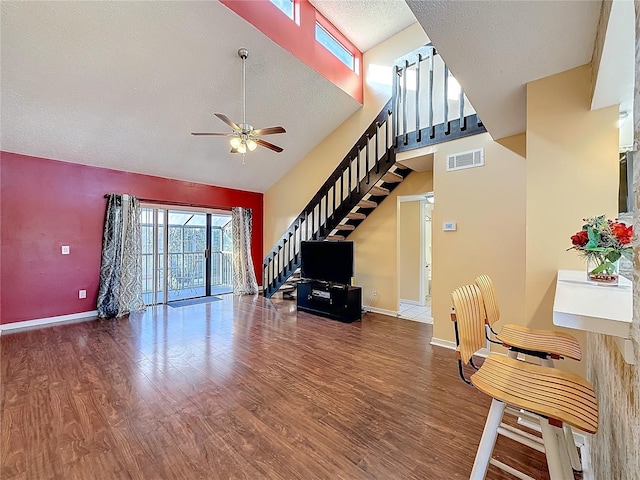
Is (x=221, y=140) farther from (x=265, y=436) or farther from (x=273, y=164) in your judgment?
(x=265, y=436)

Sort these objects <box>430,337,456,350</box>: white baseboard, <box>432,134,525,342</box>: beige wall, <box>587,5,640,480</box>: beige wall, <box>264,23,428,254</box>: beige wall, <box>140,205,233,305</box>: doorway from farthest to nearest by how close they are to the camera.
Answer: <box>140,205,233,305</box>: doorway, <box>264,23,428,254</box>: beige wall, <box>430,337,456,350</box>: white baseboard, <box>432,134,525,342</box>: beige wall, <box>587,5,640,480</box>: beige wall

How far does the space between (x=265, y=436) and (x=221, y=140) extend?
460 cm

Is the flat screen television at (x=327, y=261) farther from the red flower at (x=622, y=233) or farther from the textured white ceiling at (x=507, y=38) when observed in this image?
the red flower at (x=622, y=233)

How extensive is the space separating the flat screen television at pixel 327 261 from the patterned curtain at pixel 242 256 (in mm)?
2045

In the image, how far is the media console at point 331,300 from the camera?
4.57m

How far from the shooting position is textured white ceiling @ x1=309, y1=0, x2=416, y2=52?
14.7 feet

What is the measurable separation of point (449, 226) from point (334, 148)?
319 centimetres

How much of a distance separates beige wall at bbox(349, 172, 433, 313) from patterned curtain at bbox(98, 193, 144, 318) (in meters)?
4.19

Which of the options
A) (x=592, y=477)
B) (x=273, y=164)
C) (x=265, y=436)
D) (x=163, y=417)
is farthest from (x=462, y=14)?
(x=273, y=164)

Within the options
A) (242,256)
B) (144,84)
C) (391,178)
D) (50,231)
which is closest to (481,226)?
(391,178)

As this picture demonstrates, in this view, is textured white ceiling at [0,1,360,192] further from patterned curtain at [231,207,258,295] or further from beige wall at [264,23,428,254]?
patterned curtain at [231,207,258,295]

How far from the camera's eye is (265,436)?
1.90 m

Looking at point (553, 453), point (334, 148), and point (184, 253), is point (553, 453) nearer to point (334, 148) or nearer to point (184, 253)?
point (334, 148)

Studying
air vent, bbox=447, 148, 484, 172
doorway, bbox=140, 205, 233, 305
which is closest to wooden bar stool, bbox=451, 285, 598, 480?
air vent, bbox=447, 148, 484, 172
